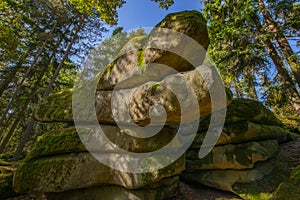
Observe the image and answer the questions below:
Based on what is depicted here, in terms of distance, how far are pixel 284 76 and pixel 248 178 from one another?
5.17m

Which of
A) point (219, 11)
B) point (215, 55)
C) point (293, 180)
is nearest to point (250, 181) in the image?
point (293, 180)

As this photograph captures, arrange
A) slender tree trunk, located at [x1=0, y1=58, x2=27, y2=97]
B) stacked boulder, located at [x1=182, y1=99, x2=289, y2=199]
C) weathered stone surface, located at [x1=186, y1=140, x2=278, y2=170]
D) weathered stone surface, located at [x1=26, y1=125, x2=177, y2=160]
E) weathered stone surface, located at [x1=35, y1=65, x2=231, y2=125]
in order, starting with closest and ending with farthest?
weathered stone surface, located at [x1=35, y1=65, x2=231, y2=125], weathered stone surface, located at [x1=26, y1=125, x2=177, y2=160], stacked boulder, located at [x1=182, y1=99, x2=289, y2=199], weathered stone surface, located at [x1=186, y1=140, x2=278, y2=170], slender tree trunk, located at [x1=0, y1=58, x2=27, y2=97]

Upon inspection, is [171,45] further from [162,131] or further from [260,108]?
[260,108]

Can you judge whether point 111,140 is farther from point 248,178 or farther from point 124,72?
point 248,178

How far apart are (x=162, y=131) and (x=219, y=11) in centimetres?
769

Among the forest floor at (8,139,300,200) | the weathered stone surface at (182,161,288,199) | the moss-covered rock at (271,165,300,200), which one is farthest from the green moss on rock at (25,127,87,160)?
the moss-covered rock at (271,165,300,200)

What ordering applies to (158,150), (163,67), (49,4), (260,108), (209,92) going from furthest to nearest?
1. (49,4)
2. (260,108)
3. (163,67)
4. (158,150)
5. (209,92)

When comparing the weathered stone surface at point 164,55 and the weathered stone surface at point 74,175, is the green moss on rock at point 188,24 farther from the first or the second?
the weathered stone surface at point 74,175

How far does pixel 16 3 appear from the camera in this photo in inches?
483

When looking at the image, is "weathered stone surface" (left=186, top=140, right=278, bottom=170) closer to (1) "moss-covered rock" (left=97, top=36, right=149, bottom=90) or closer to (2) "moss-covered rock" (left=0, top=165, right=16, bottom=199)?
(1) "moss-covered rock" (left=97, top=36, right=149, bottom=90)

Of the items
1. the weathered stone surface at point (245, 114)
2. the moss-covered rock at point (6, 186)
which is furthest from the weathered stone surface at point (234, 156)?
the moss-covered rock at point (6, 186)

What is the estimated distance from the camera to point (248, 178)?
6523mm

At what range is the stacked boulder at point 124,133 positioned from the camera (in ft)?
16.9

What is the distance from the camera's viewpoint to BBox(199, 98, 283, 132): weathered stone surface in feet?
25.5
